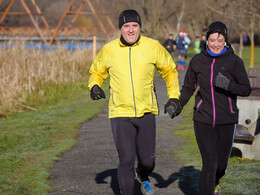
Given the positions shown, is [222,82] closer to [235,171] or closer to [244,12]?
[235,171]

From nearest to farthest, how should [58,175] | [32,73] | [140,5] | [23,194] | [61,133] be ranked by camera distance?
[23,194]
[58,175]
[61,133]
[32,73]
[140,5]

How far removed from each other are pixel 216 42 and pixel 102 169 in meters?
3.03

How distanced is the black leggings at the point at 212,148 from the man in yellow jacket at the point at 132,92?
1.24 ft

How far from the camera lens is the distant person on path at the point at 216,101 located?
464cm

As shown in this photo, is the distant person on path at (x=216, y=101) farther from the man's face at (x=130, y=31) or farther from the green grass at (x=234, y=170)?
the green grass at (x=234, y=170)

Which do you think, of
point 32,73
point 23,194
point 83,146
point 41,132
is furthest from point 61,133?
point 32,73

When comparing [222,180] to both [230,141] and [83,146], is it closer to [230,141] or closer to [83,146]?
[230,141]

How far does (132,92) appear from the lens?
4742mm

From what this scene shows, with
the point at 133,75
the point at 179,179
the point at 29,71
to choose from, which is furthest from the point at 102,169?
the point at 29,71

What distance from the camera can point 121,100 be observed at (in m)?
4.76

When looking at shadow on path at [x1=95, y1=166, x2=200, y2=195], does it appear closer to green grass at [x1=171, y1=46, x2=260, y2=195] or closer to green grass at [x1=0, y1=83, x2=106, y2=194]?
green grass at [x1=171, y1=46, x2=260, y2=195]

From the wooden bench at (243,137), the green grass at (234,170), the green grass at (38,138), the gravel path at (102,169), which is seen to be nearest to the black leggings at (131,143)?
the gravel path at (102,169)

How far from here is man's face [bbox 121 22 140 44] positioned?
4.68 meters

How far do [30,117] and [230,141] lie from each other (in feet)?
26.9
